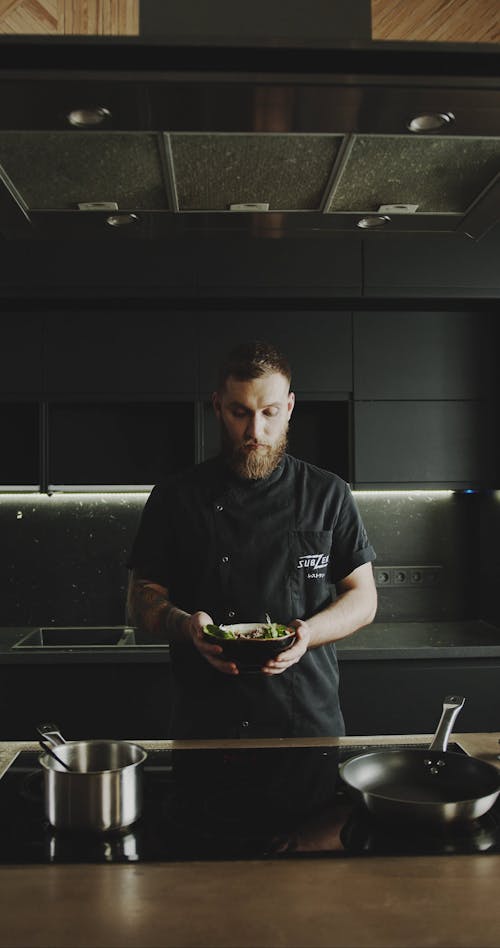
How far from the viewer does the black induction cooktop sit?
1.16 metres

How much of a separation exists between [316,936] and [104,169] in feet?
3.55

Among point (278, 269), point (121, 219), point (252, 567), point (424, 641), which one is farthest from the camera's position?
point (278, 269)

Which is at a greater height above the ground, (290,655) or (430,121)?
(430,121)

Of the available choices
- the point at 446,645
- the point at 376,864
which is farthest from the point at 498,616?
the point at 376,864

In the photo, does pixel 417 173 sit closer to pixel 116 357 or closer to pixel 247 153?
pixel 247 153

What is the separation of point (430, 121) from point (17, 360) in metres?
2.46

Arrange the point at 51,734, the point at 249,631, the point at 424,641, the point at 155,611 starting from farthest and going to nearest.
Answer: the point at 424,641
the point at 155,611
the point at 249,631
the point at 51,734

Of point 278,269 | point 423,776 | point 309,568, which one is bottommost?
point 423,776

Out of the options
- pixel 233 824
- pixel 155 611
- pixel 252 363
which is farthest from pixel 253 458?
pixel 233 824

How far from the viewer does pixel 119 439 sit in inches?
143

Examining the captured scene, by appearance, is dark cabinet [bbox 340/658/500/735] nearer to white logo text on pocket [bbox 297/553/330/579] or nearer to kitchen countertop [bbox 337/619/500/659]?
kitchen countertop [bbox 337/619/500/659]

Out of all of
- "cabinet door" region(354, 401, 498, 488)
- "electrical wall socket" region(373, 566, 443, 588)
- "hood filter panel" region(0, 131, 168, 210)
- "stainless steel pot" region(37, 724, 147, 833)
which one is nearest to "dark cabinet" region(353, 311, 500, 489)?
"cabinet door" region(354, 401, 498, 488)

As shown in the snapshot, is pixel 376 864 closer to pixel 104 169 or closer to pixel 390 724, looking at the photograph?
pixel 104 169

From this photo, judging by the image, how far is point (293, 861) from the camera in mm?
1129
